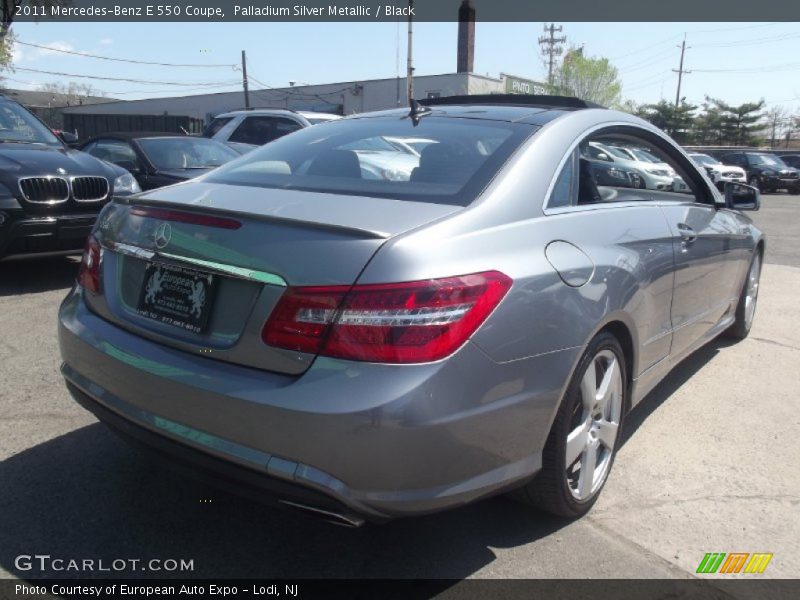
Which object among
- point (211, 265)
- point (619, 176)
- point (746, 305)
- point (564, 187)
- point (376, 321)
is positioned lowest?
point (746, 305)

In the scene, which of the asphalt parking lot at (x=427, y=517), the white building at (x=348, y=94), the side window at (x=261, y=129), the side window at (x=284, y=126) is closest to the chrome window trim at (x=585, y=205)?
the asphalt parking lot at (x=427, y=517)

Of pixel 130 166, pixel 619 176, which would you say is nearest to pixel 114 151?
pixel 130 166

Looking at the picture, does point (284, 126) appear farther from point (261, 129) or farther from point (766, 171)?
point (766, 171)

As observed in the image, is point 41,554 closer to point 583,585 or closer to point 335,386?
point 335,386

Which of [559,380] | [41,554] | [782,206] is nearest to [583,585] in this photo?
[559,380]

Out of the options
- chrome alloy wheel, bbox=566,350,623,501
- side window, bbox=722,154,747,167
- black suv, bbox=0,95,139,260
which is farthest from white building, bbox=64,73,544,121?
chrome alloy wheel, bbox=566,350,623,501

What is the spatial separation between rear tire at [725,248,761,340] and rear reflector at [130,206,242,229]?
4.07 metres

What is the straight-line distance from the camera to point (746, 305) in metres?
5.30

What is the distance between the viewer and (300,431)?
6.63 feet

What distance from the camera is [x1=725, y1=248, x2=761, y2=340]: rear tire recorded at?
5.19 meters

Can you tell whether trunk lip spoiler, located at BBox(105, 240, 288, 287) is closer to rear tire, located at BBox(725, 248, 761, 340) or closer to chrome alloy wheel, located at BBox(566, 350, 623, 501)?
chrome alloy wheel, located at BBox(566, 350, 623, 501)

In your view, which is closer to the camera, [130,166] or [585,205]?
[585,205]

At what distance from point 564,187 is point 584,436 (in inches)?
38.9

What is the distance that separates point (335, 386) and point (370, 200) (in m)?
0.75
